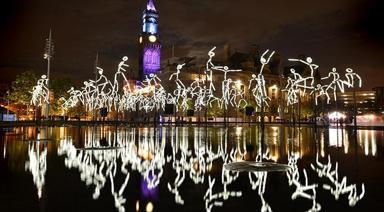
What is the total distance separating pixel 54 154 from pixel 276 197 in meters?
11.3

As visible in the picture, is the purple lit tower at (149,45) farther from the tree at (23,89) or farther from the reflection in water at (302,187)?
the reflection in water at (302,187)

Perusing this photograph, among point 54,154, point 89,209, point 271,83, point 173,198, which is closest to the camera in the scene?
point 89,209

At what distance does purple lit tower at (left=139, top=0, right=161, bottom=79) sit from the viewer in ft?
436

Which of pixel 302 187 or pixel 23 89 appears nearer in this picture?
pixel 302 187

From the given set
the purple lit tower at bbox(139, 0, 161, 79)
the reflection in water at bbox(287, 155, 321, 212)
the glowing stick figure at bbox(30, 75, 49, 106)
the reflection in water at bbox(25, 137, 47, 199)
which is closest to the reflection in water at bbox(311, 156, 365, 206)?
the reflection in water at bbox(287, 155, 321, 212)

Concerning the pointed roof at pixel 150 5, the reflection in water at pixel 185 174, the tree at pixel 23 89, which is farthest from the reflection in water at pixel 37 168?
the pointed roof at pixel 150 5

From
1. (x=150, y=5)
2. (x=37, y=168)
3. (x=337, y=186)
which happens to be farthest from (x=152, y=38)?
(x=337, y=186)

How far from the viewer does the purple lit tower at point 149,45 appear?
133 m

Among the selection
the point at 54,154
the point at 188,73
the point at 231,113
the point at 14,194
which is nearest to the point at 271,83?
the point at 231,113

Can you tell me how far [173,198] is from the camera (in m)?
7.75

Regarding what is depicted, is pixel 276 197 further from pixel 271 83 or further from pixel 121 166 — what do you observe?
pixel 271 83

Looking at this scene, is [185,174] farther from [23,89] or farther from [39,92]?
[23,89]

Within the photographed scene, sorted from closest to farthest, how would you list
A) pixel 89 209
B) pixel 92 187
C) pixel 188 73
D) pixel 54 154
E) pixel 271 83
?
pixel 89 209 → pixel 92 187 → pixel 54 154 → pixel 188 73 → pixel 271 83

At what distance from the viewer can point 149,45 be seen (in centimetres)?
13412
